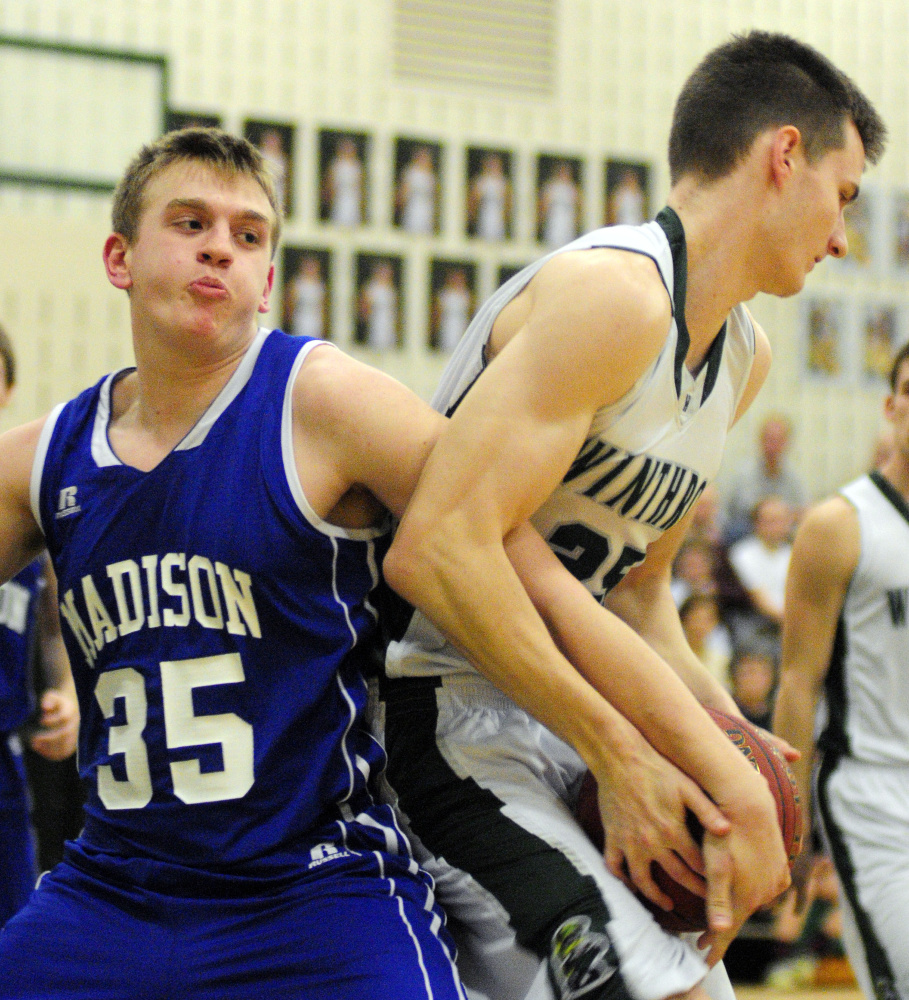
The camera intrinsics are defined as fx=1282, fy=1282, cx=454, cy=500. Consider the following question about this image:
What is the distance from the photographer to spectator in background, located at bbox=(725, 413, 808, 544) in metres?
8.09

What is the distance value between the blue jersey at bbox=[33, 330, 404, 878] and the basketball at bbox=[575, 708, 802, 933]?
326mm

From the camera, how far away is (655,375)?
212cm

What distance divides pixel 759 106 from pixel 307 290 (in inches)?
247

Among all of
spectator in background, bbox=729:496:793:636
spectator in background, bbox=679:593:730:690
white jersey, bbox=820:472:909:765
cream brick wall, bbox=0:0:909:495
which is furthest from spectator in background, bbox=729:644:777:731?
cream brick wall, bbox=0:0:909:495

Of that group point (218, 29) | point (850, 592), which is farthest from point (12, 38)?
point (850, 592)

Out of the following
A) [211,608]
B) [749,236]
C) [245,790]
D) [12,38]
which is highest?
[12,38]

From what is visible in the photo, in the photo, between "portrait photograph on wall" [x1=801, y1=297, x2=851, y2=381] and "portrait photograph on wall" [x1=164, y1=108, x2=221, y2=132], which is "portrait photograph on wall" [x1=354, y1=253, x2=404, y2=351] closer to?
"portrait photograph on wall" [x1=164, y1=108, x2=221, y2=132]

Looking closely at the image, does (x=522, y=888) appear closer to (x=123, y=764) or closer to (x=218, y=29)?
(x=123, y=764)

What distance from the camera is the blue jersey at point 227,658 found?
204cm

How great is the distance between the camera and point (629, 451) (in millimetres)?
2156

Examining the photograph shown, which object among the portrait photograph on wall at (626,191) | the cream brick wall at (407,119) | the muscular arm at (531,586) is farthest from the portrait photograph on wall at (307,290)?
the muscular arm at (531,586)

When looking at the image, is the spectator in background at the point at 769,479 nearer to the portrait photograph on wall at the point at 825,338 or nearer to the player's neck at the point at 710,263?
the portrait photograph on wall at the point at 825,338

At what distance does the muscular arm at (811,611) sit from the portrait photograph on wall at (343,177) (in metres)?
5.49

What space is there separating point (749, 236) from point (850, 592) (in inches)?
66.2
